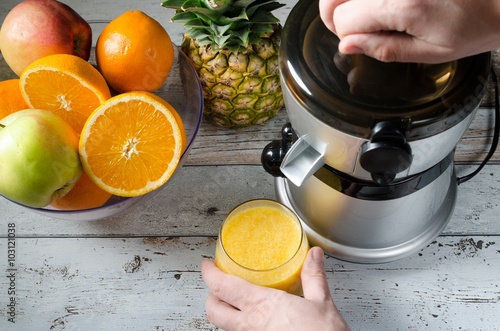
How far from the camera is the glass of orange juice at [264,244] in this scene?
2.50 feet

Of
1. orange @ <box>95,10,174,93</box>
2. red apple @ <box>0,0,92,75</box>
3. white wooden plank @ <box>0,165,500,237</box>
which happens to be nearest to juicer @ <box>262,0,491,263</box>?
white wooden plank @ <box>0,165,500,237</box>

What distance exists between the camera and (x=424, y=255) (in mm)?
879

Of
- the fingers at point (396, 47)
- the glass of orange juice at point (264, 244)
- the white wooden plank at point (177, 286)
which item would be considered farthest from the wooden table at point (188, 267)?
the fingers at point (396, 47)

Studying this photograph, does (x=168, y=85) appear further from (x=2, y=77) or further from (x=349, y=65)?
(x=349, y=65)

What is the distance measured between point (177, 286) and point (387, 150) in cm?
42

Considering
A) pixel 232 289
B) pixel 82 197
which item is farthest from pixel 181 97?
pixel 232 289

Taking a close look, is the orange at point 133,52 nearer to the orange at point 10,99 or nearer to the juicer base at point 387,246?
the orange at point 10,99

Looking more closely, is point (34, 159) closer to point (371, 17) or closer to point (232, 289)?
point (232, 289)

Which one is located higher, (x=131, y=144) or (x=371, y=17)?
(x=371, y=17)

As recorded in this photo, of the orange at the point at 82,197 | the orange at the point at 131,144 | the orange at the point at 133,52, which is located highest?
the orange at the point at 133,52

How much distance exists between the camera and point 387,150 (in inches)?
23.8

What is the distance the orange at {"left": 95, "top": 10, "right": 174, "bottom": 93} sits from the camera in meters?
0.84

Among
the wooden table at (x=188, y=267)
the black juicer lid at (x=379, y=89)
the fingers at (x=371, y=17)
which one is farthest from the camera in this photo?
Result: the wooden table at (x=188, y=267)

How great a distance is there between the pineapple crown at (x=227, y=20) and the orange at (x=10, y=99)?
261 millimetres
